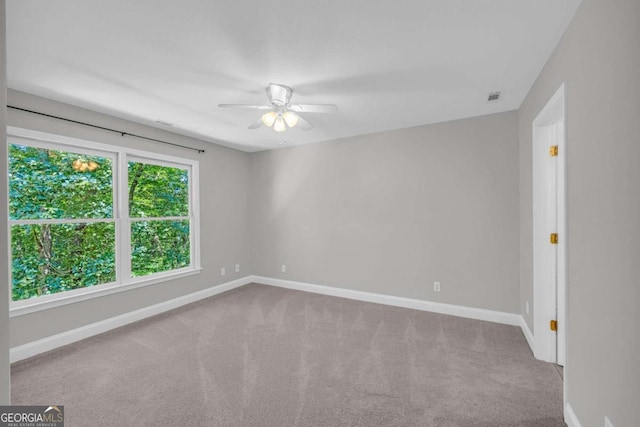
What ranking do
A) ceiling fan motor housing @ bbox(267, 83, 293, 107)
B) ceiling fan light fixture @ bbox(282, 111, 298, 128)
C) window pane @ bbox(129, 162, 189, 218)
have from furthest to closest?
1. window pane @ bbox(129, 162, 189, 218)
2. ceiling fan light fixture @ bbox(282, 111, 298, 128)
3. ceiling fan motor housing @ bbox(267, 83, 293, 107)

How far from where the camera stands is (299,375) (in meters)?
2.35

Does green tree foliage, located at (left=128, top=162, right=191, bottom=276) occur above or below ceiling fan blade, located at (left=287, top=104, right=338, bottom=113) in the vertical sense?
below

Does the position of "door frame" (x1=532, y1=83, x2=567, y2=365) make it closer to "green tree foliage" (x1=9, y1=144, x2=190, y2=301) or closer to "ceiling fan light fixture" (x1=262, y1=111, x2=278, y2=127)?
Result: "ceiling fan light fixture" (x1=262, y1=111, x2=278, y2=127)

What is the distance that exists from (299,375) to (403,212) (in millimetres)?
2580

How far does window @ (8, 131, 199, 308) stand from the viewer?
2.77m

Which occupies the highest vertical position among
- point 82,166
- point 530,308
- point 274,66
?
point 274,66

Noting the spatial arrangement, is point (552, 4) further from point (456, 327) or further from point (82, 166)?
point (82, 166)

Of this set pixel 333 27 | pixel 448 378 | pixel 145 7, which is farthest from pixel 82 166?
pixel 448 378

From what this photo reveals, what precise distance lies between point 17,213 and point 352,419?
3555mm

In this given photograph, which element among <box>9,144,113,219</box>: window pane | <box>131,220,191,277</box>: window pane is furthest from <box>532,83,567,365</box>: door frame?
<box>9,144,113,219</box>: window pane

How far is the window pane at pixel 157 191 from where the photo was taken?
12.2ft

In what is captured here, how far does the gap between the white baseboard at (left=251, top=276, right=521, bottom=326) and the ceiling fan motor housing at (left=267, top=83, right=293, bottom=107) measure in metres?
3.04

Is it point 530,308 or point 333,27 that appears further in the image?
point 530,308

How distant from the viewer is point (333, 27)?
5.83 ft
